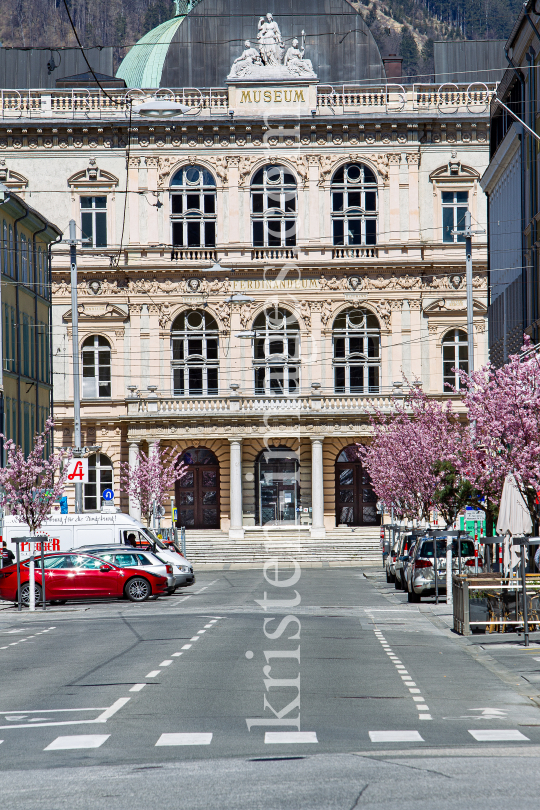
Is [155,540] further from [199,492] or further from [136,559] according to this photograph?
[199,492]

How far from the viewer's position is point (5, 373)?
54.3 m

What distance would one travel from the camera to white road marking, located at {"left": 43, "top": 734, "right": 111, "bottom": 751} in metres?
12.8

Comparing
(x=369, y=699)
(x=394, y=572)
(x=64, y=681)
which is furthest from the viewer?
(x=394, y=572)

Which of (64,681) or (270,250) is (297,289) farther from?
(64,681)

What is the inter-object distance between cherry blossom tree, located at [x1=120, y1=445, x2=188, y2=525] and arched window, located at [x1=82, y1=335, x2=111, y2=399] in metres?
4.70

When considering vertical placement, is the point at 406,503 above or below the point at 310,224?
below

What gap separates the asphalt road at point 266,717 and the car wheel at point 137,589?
9202 millimetres

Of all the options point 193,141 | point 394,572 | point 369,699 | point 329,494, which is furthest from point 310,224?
point 369,699

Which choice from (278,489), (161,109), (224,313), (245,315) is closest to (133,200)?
(224,313)

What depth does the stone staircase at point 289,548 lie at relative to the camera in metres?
64.3

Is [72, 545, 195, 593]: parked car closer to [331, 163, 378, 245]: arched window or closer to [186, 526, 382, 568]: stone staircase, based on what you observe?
[186, 526, 382, 568]: stone staircase

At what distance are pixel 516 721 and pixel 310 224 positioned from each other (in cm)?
5981

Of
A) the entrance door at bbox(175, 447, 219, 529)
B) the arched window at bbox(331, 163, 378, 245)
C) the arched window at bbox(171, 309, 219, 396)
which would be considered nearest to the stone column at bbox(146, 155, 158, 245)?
the arched window at bbox(171, 309, 219, 396)

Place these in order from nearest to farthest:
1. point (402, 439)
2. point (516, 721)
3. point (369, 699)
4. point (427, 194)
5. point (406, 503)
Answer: point (516, 721), point (369, 699), point (402, 439), point (406, 503), point (427, 194)
